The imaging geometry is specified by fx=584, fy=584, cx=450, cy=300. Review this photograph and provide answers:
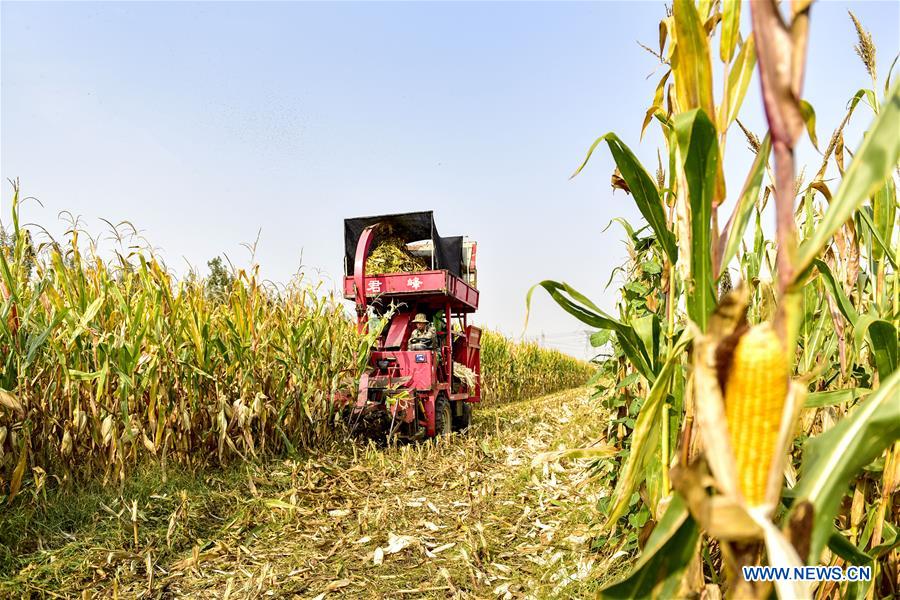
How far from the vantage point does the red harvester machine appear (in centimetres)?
696

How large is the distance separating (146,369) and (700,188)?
14.9ft

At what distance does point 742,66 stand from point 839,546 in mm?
1003

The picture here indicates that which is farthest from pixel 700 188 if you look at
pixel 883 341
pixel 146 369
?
pixel 146 369

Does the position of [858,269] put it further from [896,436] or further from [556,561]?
[556,561]

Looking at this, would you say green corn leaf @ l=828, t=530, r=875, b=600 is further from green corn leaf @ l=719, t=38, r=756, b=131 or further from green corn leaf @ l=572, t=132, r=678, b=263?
green corn leaf @ l=719, t=38, r=756, b=131

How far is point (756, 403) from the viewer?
79 centimetres

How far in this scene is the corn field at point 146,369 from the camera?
A: 3945mm

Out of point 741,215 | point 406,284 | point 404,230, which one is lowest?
point 741,215

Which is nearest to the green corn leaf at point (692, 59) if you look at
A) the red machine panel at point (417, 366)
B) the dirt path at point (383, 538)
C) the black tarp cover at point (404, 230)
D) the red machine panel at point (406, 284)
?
the dirt path at point (383, 538)

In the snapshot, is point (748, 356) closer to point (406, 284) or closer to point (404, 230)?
point (406, 284)

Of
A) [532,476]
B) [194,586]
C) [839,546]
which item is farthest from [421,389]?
[839,546]

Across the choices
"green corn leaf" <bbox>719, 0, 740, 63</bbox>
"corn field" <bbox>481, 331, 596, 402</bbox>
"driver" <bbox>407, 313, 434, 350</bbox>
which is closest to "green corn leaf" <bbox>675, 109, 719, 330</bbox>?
"green corn leaf" <bbox>719, 0, 740, 63</bbox>

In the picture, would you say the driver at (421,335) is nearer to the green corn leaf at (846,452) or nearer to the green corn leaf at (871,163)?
the green corn leaf at (846,452)

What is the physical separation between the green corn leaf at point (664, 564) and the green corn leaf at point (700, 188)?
0.42 m
